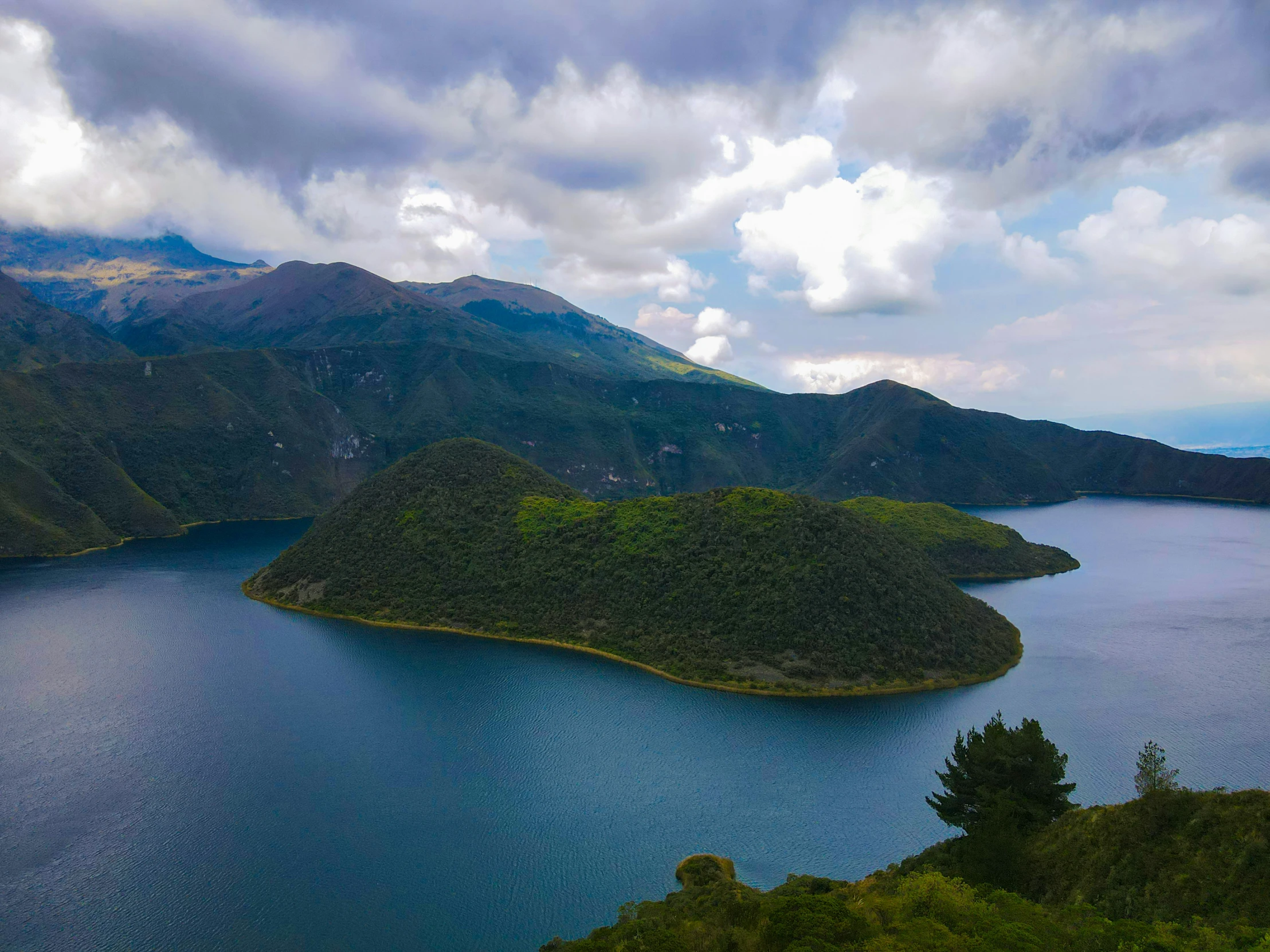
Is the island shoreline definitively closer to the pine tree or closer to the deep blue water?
the deep blue water

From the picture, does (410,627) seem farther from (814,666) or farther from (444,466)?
(814,666)

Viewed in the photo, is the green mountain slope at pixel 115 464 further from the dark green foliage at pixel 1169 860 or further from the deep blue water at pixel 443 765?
the dark green foliage at pixel 1169 860

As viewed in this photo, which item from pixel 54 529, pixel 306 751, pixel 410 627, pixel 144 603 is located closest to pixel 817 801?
pixel 306 751

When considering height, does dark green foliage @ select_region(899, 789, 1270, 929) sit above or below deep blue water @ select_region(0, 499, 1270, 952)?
above

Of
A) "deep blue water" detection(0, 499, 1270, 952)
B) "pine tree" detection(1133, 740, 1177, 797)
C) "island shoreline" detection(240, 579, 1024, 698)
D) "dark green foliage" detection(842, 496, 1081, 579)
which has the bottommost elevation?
"deep blue water" detection(0, 499, 1270, 952)

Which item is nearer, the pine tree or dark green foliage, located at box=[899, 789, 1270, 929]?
dark green foliage, located at box=[899, 789, 1270, 929]

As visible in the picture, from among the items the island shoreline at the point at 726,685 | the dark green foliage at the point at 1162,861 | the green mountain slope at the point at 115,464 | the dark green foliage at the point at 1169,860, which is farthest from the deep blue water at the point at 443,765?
the green mountain slope at the point at 115,464

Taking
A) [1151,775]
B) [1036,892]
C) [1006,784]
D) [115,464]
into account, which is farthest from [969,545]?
[115,464]

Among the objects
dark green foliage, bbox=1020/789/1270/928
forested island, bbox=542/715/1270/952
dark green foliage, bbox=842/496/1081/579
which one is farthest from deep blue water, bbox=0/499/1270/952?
dark green foliage, bbox=842/496/1081/579
